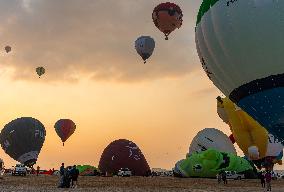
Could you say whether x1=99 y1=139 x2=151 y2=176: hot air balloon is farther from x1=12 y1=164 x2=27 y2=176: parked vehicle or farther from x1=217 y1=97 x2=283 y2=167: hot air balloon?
x1=217 y1=97 x2=283 y2=167: hot air balloon

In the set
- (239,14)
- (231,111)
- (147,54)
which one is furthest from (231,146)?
(239,14)

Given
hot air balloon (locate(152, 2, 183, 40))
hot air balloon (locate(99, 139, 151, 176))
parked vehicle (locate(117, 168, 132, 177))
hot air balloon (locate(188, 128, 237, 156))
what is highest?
hot air balloon (locate(152, 2, 183, 40))

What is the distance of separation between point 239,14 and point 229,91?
5291 millimetres

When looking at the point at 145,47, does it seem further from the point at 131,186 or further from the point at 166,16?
the point at 131,186

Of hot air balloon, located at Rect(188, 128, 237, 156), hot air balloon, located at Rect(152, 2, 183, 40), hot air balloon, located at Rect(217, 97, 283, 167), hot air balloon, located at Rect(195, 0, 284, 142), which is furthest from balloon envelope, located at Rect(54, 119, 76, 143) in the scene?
hot air balloon, located at Rect(195, 0, 284, 142)

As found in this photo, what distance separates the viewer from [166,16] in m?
48.7

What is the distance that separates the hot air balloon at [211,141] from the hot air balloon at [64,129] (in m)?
17.7

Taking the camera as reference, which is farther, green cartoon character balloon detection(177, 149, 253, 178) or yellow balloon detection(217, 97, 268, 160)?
green cartoon character balloon detection(177, 149, 253, 178)

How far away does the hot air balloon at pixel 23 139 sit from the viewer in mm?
59281

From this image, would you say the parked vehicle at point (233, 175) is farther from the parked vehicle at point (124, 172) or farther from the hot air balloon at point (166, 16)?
the hot air balloon at point (166, 16)

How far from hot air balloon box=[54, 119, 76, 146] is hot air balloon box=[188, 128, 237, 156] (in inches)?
696

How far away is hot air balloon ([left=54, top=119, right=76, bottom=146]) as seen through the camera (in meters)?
64.5

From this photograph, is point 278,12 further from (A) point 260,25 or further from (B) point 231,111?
(B) point 231,111

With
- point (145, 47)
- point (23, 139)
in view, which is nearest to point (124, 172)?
point (23, 139)
